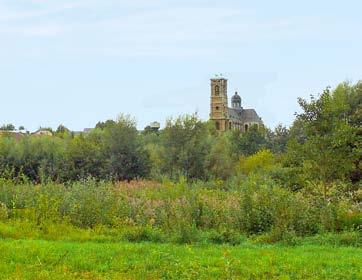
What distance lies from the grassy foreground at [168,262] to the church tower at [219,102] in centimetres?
12308

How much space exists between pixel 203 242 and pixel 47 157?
36.4 m

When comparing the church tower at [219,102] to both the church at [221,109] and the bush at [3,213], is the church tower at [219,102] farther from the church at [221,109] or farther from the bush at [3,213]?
the bush at [3,213]

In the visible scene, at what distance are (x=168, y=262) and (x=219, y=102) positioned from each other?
127207 mm

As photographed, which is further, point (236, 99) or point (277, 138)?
point (236, 99)

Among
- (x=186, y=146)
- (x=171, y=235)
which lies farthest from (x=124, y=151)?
(x=171, y=235)

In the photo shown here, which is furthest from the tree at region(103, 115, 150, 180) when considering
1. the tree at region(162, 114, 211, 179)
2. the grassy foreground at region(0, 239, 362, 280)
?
the grassy foreground at region(0, 239, 362, 280)

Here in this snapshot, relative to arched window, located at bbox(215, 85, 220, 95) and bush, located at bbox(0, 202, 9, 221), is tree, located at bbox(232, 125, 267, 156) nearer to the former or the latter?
bush, located at bbox(0, 202, 9, 221)

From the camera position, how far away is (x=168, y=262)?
9.41 metres

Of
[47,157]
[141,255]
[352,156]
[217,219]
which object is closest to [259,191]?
[217,219]

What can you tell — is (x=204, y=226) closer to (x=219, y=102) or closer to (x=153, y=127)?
(x=153, y=127)

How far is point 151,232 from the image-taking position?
1262cm

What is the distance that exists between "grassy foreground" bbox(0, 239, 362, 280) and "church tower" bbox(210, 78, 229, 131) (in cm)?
12308

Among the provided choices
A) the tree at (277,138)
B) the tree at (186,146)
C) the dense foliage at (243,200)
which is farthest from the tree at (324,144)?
the tree at (277,138)

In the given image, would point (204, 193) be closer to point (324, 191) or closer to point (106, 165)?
point (324, 191)
